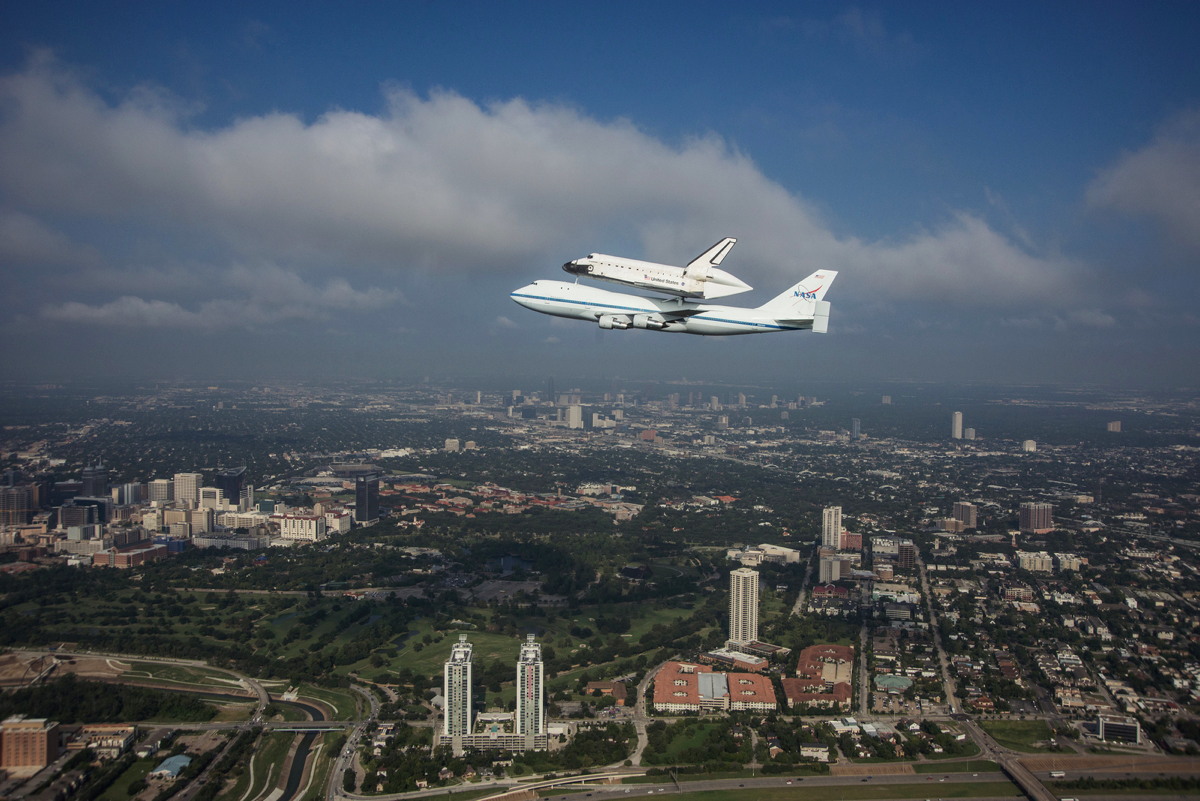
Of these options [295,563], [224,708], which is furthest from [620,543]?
[224,708]

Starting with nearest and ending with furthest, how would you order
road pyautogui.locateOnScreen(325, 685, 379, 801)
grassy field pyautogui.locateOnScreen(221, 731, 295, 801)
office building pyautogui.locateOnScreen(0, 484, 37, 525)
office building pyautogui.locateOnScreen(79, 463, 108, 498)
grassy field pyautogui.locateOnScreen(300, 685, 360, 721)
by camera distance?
grassy field pyautogui.locateOnScreen(221, 731, 295, 801) → road pyautogui.locateOnScreen(325, 685, 379, 801) → grassy field pyautogui.locateOnScreen(300, 685, 360, 721) → office building pyautogui.locateOnScreen(0, 484, 37, 525) → office building pyautogui.locateOnScreen(79, 463, 108, 498)

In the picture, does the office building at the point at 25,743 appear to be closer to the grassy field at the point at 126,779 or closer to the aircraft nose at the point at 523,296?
the grassy field at the point at 126,779

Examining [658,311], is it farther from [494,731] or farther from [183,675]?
[183,675]

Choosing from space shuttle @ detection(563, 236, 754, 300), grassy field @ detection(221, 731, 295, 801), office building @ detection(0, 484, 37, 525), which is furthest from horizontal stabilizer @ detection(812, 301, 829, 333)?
office building @ detection(0, 484, 37, 525)

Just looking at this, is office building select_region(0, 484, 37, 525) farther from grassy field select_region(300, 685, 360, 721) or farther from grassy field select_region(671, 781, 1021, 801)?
grassy field select_region(671, 781, 1021, 801)

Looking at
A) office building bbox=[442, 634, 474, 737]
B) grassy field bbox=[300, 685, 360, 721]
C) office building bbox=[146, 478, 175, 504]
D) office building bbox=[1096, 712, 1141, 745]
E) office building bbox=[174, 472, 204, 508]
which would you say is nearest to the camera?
office building bbox=[442, 634, 474, 737]

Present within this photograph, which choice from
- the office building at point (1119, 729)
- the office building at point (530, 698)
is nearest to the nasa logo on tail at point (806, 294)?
the office building at point (530, 698)

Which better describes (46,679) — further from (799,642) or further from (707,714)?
(799,642)
